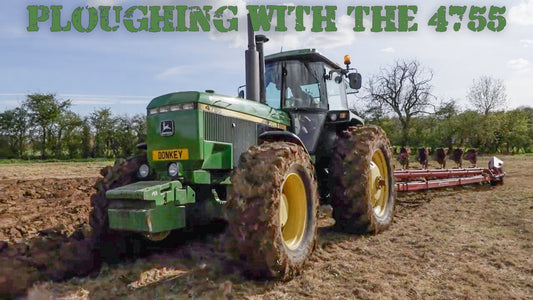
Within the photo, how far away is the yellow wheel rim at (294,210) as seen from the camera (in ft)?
13.5

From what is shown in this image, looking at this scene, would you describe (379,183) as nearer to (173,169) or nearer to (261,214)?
(261,214)

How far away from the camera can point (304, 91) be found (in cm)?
570

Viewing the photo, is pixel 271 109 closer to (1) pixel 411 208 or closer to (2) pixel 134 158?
(2) pixel 134 158

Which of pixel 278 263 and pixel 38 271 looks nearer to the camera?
pixel 278 263

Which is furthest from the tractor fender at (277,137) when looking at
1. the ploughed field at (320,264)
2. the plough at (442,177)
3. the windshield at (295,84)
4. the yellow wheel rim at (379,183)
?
the plough at (442,177)

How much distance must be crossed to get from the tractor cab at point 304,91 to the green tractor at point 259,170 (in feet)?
0.05

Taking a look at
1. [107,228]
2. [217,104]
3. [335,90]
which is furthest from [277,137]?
[107,228]

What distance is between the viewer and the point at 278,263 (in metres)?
3.47

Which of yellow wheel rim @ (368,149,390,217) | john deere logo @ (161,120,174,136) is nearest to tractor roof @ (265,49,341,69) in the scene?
yellow wheel rim @ (368,149,390,217)

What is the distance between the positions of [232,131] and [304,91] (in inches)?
64.7

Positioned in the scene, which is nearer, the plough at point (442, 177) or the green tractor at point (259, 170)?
the green tractor at point (259, 170)

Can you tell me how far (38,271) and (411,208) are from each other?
19.6 feet

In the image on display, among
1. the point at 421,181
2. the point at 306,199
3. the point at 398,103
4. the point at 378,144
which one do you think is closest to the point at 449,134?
the point at 398,103

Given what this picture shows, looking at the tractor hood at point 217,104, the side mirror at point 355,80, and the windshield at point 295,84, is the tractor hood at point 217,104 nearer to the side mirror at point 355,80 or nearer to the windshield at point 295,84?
the windshield at point 295,84
